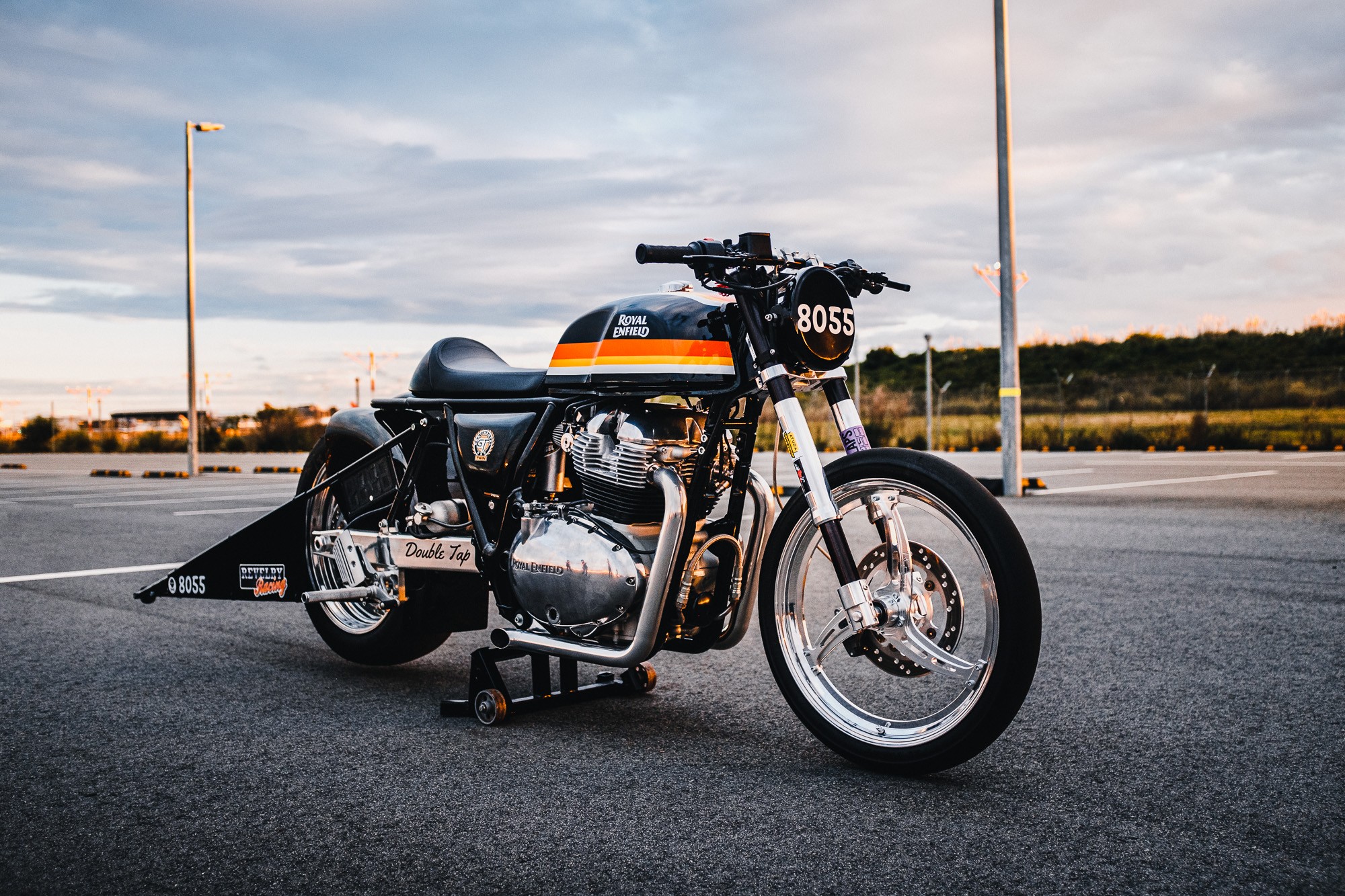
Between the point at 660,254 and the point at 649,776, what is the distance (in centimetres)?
157

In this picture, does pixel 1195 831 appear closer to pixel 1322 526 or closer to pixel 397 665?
pixel 397 665

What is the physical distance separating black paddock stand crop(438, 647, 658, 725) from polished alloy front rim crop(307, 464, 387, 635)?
83cm

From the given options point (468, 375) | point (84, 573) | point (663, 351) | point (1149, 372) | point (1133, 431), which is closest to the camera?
point (663, 351)

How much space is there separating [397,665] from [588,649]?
1.54 meters

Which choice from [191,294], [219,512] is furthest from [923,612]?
[191,294]

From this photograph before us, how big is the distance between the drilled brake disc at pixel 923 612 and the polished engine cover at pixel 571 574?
0.72 metres

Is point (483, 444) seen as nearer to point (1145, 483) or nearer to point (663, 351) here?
point (663, 351)

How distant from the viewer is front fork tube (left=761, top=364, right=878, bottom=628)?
3.18 metres

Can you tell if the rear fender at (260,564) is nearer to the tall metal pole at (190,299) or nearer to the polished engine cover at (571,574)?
the polished engine cover at (571,574)

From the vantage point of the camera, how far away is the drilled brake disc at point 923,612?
3141 millimetres

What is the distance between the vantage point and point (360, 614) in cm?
474

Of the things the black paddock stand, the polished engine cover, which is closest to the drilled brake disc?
the polished engine cover

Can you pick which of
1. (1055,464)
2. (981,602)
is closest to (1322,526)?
(981,602)

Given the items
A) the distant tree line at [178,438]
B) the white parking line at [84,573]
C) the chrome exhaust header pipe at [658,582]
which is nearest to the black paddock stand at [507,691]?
the chrome exhaust header pipe at [658,582]
